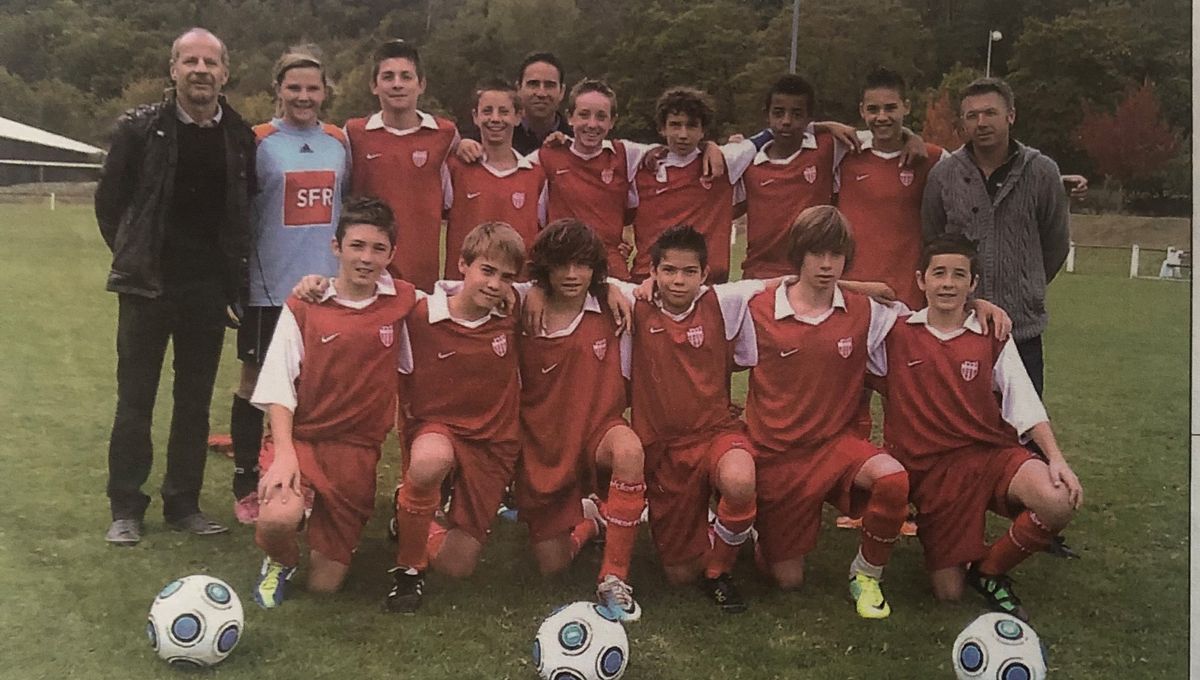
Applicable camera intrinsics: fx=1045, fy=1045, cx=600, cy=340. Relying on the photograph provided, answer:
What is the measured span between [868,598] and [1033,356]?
79 centimetres

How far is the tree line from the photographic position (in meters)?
2.56

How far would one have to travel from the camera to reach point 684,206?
2971mm

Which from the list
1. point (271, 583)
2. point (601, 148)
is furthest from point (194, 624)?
point (601, 148)

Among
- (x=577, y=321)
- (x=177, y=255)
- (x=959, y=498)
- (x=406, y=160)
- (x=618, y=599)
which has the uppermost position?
(x=406, y=160)

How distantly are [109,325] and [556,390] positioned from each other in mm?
1137

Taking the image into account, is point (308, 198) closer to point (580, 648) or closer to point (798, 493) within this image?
point (580, 648)

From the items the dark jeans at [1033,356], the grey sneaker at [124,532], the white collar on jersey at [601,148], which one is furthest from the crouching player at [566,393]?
the dark jeans at [1033,356]

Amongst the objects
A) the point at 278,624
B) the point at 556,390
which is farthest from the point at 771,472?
the point at 278,624

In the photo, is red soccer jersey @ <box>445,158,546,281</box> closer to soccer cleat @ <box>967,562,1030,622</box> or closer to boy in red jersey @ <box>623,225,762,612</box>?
boy in red jersey @ <box>623,225,762,612</box>

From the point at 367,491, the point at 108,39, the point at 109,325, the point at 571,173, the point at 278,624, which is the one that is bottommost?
the point at 278,624

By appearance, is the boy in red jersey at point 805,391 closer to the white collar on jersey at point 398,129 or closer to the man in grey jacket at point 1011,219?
the man in grey jacket at point 1011,219

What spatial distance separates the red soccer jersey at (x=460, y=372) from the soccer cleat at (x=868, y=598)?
3.16ft

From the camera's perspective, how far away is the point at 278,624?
235cm

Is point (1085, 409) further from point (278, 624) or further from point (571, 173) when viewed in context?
point (278, 624)
